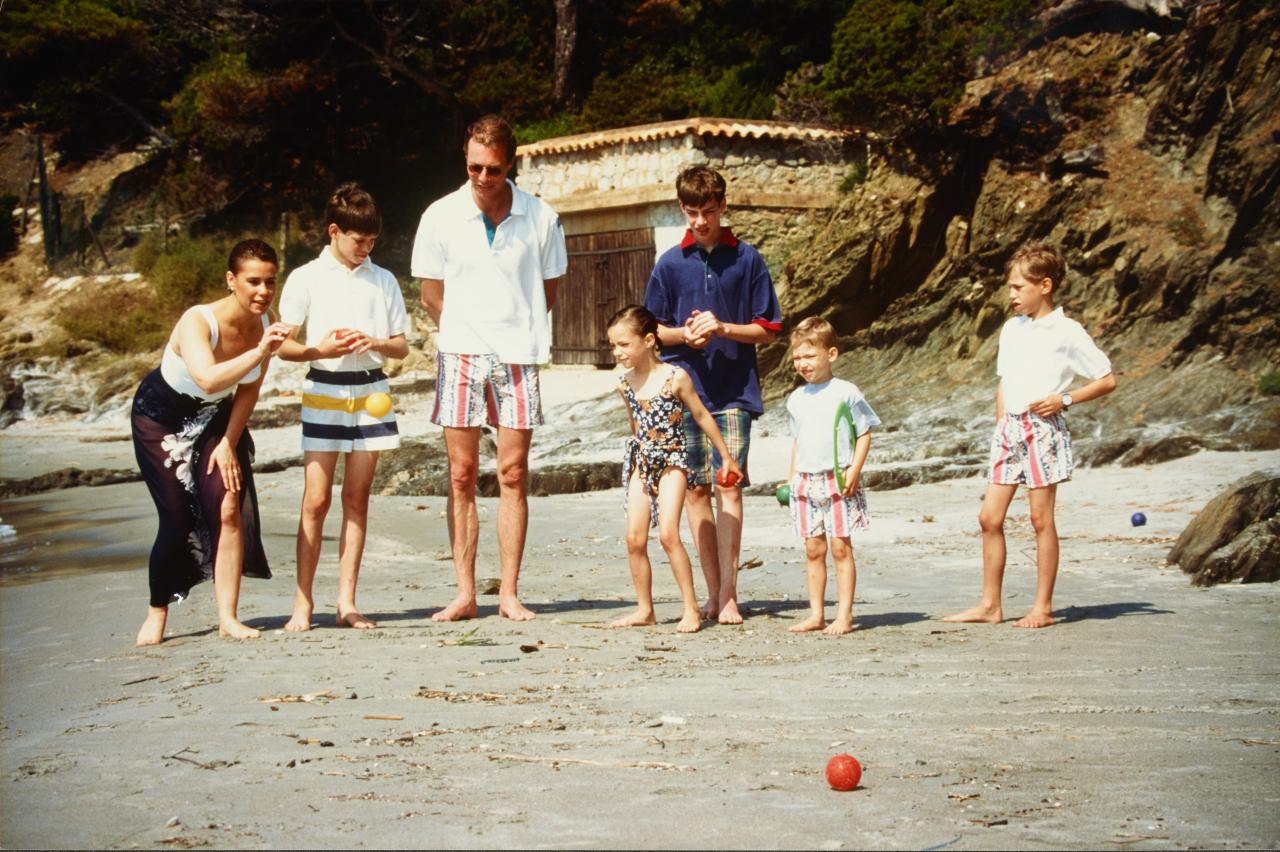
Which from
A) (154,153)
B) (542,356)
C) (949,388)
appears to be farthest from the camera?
(154,153)

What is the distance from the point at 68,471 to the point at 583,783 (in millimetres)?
13006

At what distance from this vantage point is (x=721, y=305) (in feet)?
21.0

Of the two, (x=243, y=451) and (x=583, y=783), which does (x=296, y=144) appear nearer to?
(x=243, y=451)

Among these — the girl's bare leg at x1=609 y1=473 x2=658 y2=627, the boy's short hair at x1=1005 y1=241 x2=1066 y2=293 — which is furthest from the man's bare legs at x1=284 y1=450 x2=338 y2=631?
the boy's short hair at x1=1005 y1=241 x2=1066 y2=293

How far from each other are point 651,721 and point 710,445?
2252mm

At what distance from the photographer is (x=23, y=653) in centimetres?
614

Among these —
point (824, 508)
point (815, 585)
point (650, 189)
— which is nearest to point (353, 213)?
point (824, 508)

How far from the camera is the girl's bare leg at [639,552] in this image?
6160mm

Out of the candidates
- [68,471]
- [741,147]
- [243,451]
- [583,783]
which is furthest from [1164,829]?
[741,147]

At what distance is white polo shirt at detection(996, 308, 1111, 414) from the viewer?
245 inches

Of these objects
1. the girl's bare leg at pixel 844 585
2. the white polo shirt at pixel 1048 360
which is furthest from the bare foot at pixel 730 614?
the white polo shirt at pixel 1048 360

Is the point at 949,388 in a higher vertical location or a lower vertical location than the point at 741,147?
lower

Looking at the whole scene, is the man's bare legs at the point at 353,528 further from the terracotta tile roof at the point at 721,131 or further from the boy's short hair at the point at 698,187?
the terracotta tile roof at the point at 721,131

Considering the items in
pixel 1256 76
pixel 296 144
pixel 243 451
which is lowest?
pixel 243 451
